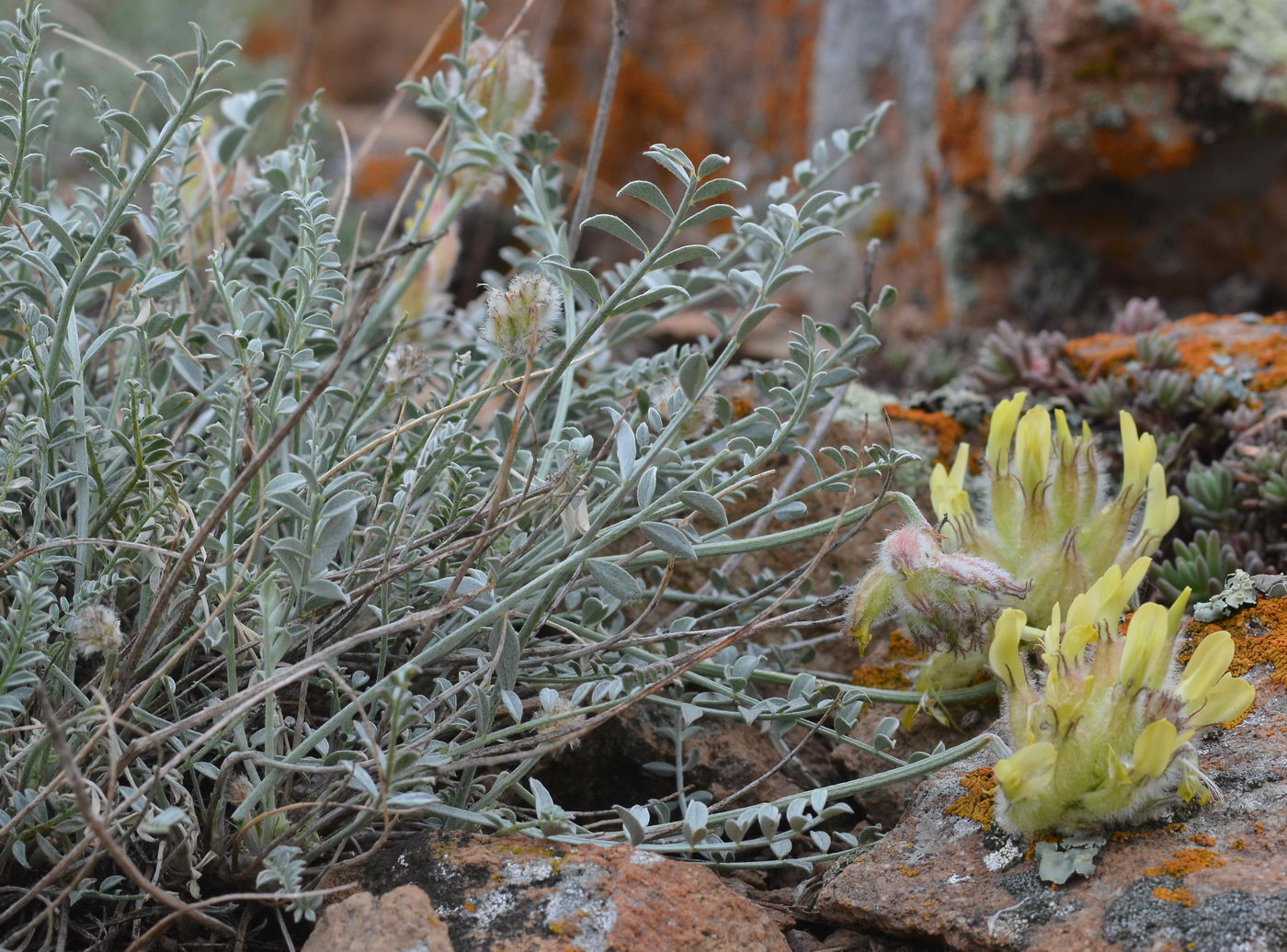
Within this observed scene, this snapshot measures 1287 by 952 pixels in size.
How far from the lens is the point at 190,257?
6.97 ft

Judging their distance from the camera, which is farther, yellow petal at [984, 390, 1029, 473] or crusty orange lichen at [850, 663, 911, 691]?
crusty orange lichen at [850, 663, 911, 691]

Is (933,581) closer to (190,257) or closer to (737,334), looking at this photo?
(737,334)

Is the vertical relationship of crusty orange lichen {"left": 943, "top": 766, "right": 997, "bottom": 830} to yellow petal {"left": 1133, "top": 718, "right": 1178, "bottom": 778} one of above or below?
below

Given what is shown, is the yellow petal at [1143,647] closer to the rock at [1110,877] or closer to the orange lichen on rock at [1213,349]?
the rock at [1110,877]

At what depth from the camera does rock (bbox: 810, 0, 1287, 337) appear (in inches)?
147

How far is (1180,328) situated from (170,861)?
7.96 feet

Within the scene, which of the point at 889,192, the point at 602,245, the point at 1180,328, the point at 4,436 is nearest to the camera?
the point at 4,436

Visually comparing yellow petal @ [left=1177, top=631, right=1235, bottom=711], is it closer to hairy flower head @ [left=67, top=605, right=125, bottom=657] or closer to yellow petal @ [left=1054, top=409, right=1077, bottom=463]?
yellow petal @ [left=1054, top=409, right=1077, bottom=463]

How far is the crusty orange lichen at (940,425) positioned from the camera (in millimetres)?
2471

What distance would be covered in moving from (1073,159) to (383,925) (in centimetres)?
351

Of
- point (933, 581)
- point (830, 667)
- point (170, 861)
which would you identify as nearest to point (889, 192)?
point (830, 667)

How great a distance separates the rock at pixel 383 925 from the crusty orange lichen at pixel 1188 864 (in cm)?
82

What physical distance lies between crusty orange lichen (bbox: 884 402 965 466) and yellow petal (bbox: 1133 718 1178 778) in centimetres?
120

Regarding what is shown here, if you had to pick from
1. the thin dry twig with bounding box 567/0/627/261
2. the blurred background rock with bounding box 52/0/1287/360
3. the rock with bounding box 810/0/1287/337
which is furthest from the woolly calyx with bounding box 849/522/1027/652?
the rock with bounding box 810/0/1287/337
